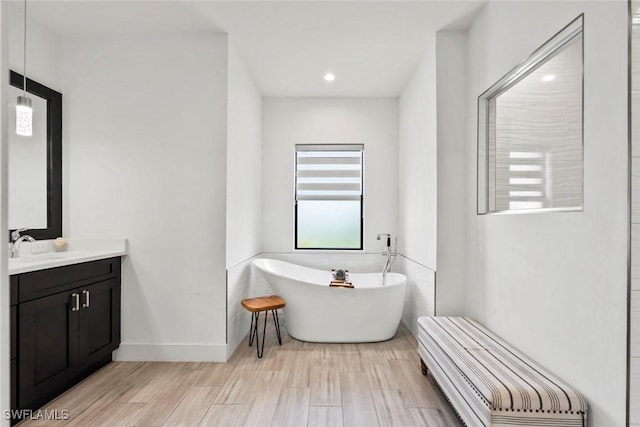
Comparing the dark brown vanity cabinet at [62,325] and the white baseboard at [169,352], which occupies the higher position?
the dark brown vanity cabinet at [62,325]

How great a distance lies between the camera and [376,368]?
3.08m

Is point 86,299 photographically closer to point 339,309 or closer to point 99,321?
point 99,321

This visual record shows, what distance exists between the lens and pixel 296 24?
121 inches

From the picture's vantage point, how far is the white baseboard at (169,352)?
127 inches

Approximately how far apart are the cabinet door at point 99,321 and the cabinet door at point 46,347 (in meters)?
0.10

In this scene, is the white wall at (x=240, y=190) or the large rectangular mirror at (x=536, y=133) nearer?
the large rectangular mirror at (x=536, y=133)

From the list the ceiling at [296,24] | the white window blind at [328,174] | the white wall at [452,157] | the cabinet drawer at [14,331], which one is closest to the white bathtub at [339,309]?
the white wall at [452,157]

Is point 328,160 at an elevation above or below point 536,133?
above

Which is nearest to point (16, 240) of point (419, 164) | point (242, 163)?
point (242, 163)

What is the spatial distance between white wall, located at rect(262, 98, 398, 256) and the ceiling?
0.95 meters

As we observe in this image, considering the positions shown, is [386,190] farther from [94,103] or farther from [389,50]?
[94,103]

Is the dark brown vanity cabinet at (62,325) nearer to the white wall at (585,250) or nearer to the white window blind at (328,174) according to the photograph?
the white window blind at (328,174)

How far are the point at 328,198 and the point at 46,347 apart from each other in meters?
3.34

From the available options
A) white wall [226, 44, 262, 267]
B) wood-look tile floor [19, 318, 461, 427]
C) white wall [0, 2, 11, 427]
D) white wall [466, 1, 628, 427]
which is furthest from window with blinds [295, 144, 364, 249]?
white wall [0, 2, 11, 427]
